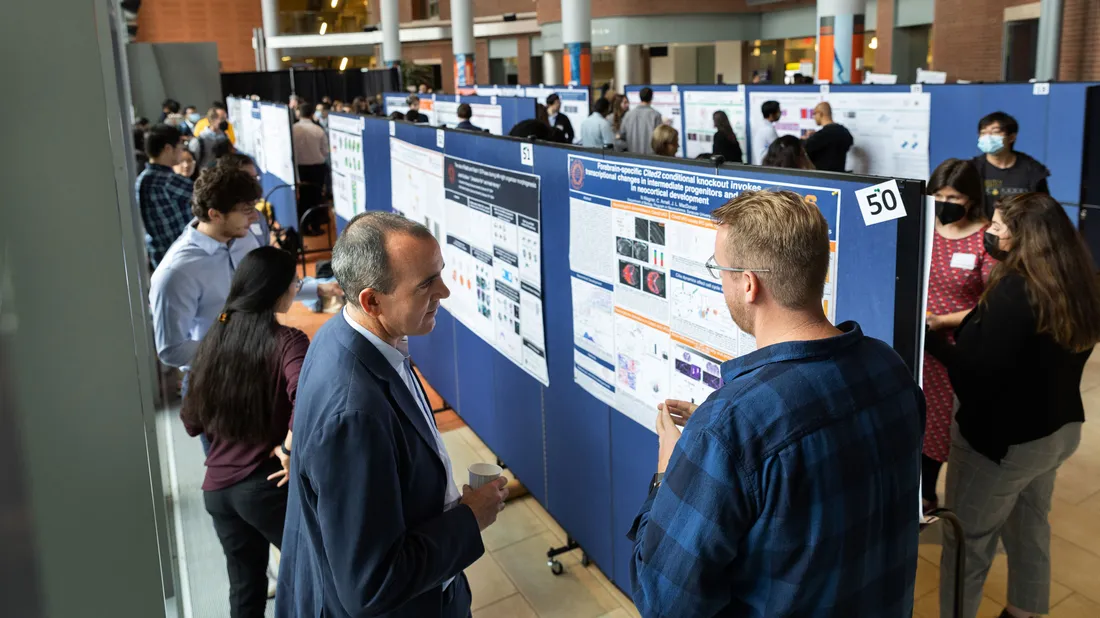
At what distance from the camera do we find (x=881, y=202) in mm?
1911

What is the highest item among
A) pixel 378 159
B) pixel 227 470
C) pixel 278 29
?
pixel 278 29

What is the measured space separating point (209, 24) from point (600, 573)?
3512cm

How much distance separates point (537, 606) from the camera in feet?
11.2

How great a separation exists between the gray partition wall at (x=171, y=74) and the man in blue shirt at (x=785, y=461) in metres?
19.5

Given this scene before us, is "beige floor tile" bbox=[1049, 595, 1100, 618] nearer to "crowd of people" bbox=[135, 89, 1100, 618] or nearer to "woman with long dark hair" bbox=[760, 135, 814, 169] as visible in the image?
"crowd of people" bbox=[135, 89, 1100, 618]

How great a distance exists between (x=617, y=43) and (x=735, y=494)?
25.1 metres

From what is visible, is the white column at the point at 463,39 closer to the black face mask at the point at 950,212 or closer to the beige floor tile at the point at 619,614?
the black face mask at the point at 950,212

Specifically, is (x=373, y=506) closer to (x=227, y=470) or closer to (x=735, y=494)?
(x=735, y=494)

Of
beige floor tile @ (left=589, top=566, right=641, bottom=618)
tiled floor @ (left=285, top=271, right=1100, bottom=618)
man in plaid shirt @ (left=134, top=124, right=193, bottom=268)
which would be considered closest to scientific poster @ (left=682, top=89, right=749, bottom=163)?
man in plaid shirt @ (left=134, top=124, right=193, bottom=268)

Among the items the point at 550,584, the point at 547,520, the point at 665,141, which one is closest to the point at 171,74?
the point at 665,141

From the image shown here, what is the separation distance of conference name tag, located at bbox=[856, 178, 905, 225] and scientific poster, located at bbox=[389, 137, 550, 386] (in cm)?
169

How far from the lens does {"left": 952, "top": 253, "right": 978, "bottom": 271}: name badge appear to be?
128 inches

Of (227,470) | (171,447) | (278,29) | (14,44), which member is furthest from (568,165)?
(278,29)

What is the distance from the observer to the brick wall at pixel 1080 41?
11266 mm
